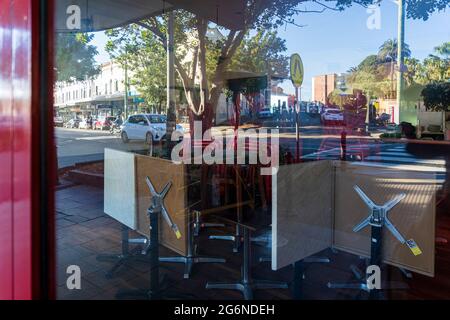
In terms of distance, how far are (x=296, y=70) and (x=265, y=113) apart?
2.42ft

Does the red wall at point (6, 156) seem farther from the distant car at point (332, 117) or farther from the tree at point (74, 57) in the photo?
the distant car at point (332, 117)

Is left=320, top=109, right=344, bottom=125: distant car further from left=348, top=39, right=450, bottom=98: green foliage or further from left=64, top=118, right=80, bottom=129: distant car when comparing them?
left=64, top=118, right=80, bottom=129: distant car

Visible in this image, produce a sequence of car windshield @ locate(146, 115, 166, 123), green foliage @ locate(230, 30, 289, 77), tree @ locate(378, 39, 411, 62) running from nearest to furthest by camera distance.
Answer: tree @ locate(378, 39, 411, 62), car windshield @ locate(146, 115, 166, 123), green foliage @ locate(230, 30, 289, 77)

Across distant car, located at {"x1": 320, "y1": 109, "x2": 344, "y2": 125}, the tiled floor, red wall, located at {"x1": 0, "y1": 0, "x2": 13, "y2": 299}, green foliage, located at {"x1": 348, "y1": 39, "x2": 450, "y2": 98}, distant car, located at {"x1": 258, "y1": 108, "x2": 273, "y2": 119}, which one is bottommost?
the tiled floor

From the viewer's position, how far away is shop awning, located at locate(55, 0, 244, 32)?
1129 millimetres

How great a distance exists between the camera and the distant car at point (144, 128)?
6.67 feet

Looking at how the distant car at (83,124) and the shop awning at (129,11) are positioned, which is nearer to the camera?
the shop awning at (129,11)

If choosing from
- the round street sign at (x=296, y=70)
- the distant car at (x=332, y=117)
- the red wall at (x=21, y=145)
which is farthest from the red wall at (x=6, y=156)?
the distant car at (x=332, y=117)

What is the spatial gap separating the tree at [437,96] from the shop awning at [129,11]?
5.90 feet

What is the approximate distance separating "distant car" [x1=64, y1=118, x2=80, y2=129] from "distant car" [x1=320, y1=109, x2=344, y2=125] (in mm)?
2542

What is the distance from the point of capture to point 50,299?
916 mm

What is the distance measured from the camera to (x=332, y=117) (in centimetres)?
359

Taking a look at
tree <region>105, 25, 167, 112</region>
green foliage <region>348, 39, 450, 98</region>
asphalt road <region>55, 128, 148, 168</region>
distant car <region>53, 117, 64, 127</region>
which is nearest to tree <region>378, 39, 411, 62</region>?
green foliage <region>348, 39, 450, 98</region>

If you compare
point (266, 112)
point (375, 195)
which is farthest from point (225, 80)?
point (375, 195)
